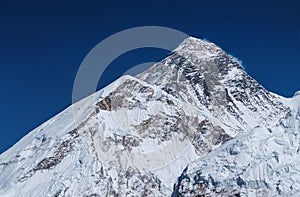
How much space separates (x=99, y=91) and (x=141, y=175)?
38902mm

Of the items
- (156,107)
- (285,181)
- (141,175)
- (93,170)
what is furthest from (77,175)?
(285,181)

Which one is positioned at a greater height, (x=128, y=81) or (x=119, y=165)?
(x=128, y=81)

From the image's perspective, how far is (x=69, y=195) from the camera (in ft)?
473

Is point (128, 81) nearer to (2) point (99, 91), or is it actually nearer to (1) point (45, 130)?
(2) point (99, 91)

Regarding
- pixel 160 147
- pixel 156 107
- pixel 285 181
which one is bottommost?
pixel 285 181

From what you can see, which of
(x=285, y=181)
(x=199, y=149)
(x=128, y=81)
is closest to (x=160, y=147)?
(x=199, y=149)

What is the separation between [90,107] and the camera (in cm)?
17600

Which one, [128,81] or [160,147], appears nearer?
[160,147]

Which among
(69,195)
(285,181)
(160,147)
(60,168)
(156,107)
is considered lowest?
(285,181)

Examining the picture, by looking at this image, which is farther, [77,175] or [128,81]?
[128,81]

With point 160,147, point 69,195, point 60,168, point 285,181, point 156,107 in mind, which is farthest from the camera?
point 156,107

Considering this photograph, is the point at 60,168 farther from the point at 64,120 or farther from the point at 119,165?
the point at 64,120

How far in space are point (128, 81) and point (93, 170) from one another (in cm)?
4315

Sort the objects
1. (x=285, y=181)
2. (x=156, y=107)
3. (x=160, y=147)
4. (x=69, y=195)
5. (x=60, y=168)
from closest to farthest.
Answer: (x=285, y=181) → (x=69, y=195) → (x=60, y=168) → (x=160, y=147) → (x=156, y=107)
